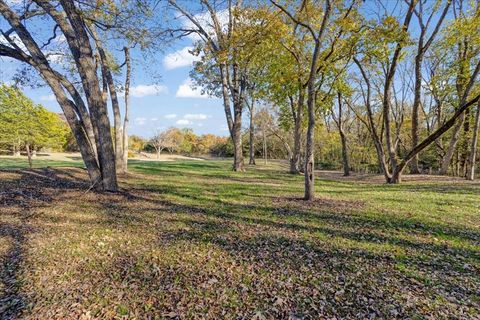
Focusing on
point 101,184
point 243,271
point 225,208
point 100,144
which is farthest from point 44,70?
point 243,271

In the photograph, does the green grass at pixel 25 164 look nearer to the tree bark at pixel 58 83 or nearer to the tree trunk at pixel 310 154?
the tree bark at pixel 58 83

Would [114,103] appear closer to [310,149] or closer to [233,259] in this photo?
[310,149]

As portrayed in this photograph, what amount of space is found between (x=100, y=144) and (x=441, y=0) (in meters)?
15.9

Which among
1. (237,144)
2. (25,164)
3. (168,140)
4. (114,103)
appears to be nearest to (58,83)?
(114,103)

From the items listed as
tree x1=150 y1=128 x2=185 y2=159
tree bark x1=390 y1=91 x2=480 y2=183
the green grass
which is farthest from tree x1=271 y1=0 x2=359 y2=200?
tree x1=150 y1=128 x2=185 y2=159

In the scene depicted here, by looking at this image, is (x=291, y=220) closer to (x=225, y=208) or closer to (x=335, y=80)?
(x=225, y=208)

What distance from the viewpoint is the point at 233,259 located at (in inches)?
167

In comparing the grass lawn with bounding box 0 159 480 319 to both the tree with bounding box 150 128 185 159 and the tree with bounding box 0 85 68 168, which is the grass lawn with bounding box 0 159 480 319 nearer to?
the tree with bounding box 0 85 68 168

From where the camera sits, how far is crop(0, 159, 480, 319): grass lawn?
3.04 metres

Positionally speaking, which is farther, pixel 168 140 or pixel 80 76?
pixel 168 140

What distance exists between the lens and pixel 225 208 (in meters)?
7.46

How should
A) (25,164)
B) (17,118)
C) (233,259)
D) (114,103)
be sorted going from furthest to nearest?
(25,164) → (17,118) → (114,103) → (233,259)

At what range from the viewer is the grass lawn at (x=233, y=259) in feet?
9.99

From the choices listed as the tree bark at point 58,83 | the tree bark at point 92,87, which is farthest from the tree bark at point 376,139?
the tree bark at point 58,83
